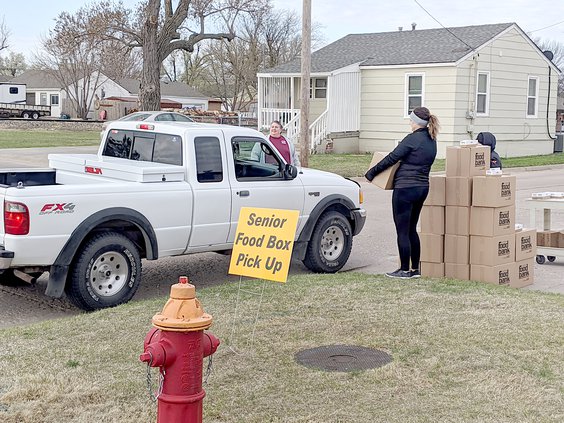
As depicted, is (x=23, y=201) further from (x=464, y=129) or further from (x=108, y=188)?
(x=464, y=129)

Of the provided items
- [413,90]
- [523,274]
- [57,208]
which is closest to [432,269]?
[523,274]

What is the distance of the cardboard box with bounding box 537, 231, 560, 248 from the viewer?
418 inches

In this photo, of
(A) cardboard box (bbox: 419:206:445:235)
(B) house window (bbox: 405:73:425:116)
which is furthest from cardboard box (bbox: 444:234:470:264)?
(B) house window (bbox: 405:73:425:116)

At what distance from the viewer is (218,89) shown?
84375 millimetres

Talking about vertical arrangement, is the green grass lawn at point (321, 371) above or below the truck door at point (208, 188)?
below

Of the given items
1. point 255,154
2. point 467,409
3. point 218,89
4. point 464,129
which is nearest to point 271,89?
point 464,129

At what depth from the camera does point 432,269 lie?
904cm

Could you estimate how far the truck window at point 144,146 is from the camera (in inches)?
349

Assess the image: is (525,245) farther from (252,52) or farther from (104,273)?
(252,52)

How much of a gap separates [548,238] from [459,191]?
2517mm

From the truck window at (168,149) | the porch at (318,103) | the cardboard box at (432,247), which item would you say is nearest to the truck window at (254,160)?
the truck window at (168,149)

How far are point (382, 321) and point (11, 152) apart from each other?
24.2 m

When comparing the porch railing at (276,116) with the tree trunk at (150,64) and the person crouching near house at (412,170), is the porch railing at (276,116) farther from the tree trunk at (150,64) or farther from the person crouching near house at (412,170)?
the person crouching near house at (412,170)

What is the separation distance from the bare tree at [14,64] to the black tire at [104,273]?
10407 centimetres
